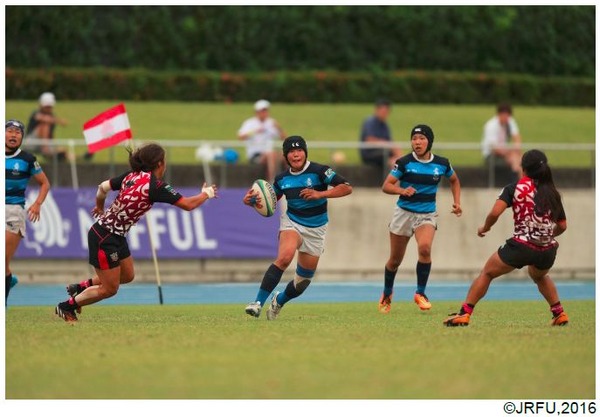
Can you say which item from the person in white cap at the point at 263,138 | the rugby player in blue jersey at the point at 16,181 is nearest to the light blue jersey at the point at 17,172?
the rugby player in blue jersey at the point at 16,181

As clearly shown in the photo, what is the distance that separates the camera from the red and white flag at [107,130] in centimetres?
2108

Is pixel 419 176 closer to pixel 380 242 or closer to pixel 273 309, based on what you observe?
pixel 273 309

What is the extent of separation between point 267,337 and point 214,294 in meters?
10.1

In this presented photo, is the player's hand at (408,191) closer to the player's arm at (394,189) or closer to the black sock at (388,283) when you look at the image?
the player's arm at (394,189)

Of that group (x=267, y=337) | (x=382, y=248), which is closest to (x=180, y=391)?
(x=267, y=337)

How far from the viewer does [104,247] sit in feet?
49.3

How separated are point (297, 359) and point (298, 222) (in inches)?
174

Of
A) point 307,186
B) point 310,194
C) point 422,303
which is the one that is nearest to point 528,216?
point 310,194

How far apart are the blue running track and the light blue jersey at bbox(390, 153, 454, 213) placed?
4.26 m

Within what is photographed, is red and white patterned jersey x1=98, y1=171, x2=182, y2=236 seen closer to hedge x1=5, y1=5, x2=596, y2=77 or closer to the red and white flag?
the red and white flag

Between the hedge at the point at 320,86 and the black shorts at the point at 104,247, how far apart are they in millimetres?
25111

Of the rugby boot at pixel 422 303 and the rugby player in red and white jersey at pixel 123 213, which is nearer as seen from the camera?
the rugby player in red and white jersey at pixel 123 213

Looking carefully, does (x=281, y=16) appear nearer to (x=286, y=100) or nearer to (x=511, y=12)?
(x=286, y=100)

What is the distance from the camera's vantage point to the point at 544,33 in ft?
135
